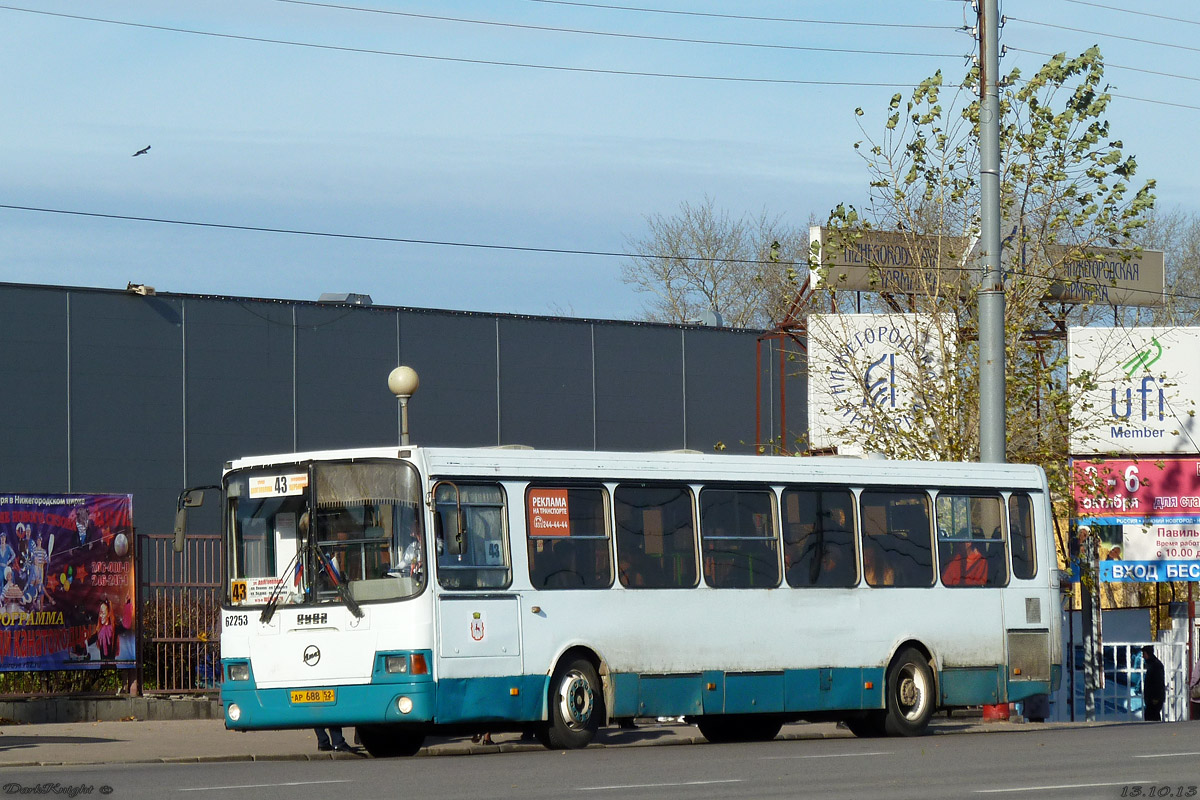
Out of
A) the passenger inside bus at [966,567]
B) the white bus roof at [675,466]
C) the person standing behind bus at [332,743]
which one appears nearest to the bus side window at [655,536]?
the white bus roof at [675,466]

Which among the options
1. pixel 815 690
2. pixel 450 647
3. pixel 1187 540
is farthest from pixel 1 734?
pixel 1187 540

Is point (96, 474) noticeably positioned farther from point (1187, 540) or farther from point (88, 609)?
point (1187, 540)

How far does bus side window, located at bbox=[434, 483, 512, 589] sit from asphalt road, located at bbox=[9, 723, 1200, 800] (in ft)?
4.89

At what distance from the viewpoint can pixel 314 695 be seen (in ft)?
51.9

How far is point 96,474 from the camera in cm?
3325

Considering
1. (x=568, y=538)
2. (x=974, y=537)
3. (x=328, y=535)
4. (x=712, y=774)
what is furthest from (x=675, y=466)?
(x=712, y=774)

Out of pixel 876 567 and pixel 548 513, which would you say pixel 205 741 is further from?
pixel 876 567

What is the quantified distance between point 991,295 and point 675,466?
19.8 feet

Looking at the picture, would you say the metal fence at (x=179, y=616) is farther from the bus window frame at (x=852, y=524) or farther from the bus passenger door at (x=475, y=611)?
the bus window frame at (x=852, y=524)

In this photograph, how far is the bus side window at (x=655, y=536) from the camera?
17016mm

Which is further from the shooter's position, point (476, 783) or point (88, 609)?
point (88, 609)

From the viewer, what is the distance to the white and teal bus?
15.7 metres

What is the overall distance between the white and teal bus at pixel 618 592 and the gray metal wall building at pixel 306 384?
17121 millimetres

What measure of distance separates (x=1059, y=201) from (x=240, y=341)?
1639 centimetres
